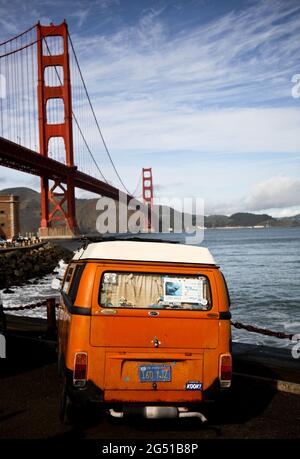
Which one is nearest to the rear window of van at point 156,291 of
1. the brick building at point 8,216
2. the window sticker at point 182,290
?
the window sticker at point 182,290

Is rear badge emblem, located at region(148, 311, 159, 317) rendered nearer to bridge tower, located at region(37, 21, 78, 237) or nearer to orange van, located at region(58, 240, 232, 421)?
orange van, located at region(58, 240, 232, 421)

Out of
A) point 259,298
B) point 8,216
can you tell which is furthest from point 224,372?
point 8,216

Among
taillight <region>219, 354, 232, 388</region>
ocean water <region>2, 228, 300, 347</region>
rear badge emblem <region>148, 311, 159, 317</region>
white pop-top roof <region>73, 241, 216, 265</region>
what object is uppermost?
white pop-top roof <region>73, 241, 216, 265</region>

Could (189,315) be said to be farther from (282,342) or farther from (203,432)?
(282,342)

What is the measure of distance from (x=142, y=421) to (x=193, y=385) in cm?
98

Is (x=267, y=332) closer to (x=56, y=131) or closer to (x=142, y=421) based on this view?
(x=142, y=421)

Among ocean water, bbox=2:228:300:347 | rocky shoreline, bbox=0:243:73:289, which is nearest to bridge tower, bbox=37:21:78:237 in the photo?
rocky shoreline, bbox=0:243:73:289

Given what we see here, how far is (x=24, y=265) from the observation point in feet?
118

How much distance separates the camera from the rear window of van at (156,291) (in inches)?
193

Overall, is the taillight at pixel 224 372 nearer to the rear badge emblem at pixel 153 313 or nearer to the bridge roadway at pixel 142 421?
the bridge roadway at pixel 142 421

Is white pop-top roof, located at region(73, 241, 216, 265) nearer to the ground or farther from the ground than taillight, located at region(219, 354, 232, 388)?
farther from the ground

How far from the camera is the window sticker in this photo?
196 inches

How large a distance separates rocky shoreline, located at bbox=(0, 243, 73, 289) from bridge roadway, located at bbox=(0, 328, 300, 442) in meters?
21.1

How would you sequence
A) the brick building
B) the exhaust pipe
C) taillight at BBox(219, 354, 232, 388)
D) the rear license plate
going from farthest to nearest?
the brick building → taillight at BBox(219, 354, 232, 388) → the rear license plate → the exhaust pipe
